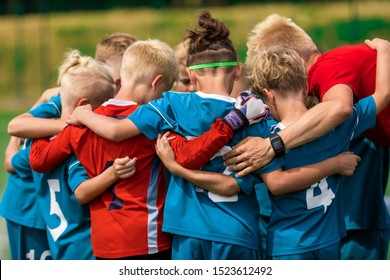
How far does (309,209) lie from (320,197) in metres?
0.09

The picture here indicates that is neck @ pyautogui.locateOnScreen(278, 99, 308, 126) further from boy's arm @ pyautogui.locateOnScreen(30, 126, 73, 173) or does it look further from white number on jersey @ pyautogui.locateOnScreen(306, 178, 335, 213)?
boy's arm @ pyautogui.locateOnScreen(30, 126, 73, 173)

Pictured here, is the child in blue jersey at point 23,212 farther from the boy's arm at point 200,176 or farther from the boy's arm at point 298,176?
the boy's arm at point 298,176

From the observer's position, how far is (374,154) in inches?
173

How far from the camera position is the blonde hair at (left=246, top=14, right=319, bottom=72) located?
4270 mm

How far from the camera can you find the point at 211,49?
3729 millimetres

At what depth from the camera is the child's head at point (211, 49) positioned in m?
3.71

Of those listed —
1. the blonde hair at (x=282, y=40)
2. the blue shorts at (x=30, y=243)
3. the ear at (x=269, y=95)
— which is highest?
the blonde hair at (x=282, y=40)

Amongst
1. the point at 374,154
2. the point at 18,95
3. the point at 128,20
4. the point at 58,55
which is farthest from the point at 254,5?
the point at 374,154

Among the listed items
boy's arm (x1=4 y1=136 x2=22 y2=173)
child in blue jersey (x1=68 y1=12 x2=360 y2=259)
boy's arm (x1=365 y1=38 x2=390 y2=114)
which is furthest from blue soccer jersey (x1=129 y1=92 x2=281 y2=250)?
boy's arm (x1=4 y1=136 x2=22 y2=173)

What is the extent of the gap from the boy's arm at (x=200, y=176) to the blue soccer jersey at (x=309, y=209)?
0.86 ft

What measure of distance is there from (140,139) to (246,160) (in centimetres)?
59

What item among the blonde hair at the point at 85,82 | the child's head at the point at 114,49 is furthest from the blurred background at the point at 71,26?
the blonde hair at the point at 85,82

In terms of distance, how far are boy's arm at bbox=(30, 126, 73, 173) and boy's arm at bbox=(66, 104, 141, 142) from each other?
211 mm

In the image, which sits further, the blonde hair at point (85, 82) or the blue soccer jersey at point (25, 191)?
the blue soccer jersey at point (25, 191)
